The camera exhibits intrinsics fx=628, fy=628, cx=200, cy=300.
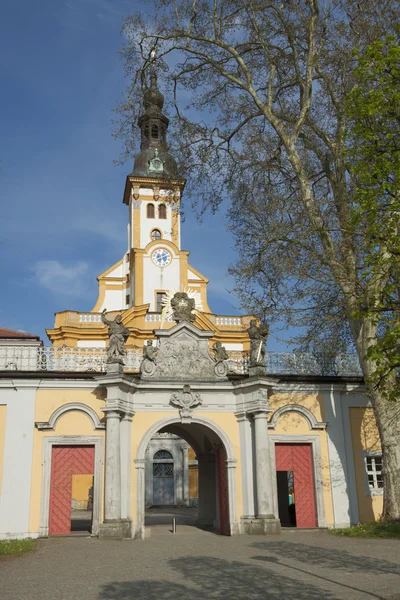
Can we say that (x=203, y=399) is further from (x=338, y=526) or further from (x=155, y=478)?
(x=155, y=478)

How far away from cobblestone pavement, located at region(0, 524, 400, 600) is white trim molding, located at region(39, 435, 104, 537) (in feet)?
3.98

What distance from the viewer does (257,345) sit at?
17.6 metres

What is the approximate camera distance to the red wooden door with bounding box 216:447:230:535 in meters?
17.2

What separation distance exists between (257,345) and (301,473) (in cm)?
401

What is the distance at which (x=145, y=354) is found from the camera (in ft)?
57.5

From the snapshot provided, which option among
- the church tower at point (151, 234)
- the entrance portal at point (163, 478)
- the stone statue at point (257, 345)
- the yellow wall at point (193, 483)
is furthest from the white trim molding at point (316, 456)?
the yellow wall at point (193, 483)

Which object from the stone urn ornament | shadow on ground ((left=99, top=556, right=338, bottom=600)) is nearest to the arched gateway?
the stone urn ornament

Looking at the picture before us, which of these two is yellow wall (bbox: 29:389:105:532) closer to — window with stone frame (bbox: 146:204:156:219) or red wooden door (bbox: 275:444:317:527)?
red wooden door (bbox: 275:444:317:527)

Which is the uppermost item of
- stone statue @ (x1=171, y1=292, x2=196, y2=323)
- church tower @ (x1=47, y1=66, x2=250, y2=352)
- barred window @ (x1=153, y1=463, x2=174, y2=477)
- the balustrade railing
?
church tower @ (x1=47, y1=66, x2=250, y2=352)

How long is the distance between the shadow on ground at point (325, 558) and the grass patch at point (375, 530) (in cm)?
221

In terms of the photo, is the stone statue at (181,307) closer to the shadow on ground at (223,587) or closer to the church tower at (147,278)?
the shadow on ground at (223,587)

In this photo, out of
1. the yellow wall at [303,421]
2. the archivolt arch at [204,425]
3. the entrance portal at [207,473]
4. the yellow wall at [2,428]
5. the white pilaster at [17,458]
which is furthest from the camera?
the yellow wall at [303,421]

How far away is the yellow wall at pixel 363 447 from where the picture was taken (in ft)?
59.0

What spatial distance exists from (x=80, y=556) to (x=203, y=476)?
8.12 m
